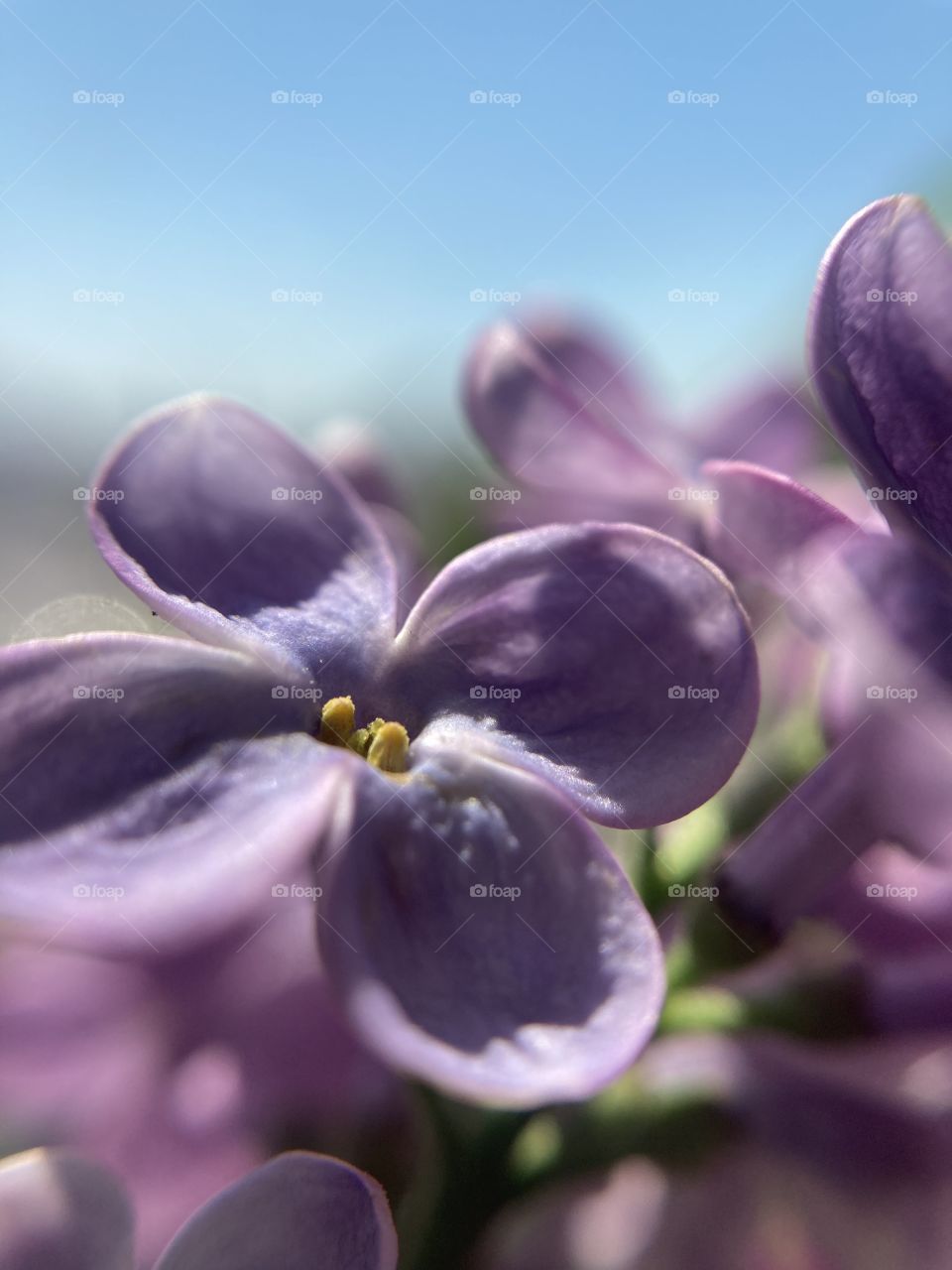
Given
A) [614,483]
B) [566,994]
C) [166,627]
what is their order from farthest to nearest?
[614,483]
[166,627]
[566,994]

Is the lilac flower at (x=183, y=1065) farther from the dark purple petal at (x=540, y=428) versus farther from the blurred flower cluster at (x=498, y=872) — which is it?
the dark purple petal at (x=540, y=428)

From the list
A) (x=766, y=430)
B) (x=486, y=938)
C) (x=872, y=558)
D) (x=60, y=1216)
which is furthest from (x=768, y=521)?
(x=766, y=430)

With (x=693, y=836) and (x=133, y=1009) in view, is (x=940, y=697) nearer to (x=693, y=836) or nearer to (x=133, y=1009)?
(x=693, y=836)

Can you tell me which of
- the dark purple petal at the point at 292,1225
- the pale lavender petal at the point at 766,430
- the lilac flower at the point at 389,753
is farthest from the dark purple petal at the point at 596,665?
the pale lavender petal at the point at 766,430

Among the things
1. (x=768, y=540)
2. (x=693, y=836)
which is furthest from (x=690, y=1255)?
(x=768, y=540)

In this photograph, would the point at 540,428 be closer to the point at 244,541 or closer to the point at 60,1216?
the point at 244,541

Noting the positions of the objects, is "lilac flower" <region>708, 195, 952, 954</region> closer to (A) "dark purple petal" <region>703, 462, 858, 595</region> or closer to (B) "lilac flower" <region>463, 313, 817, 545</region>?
(A) "dark purple petal" <region>703, 462, 858, 595</region>
